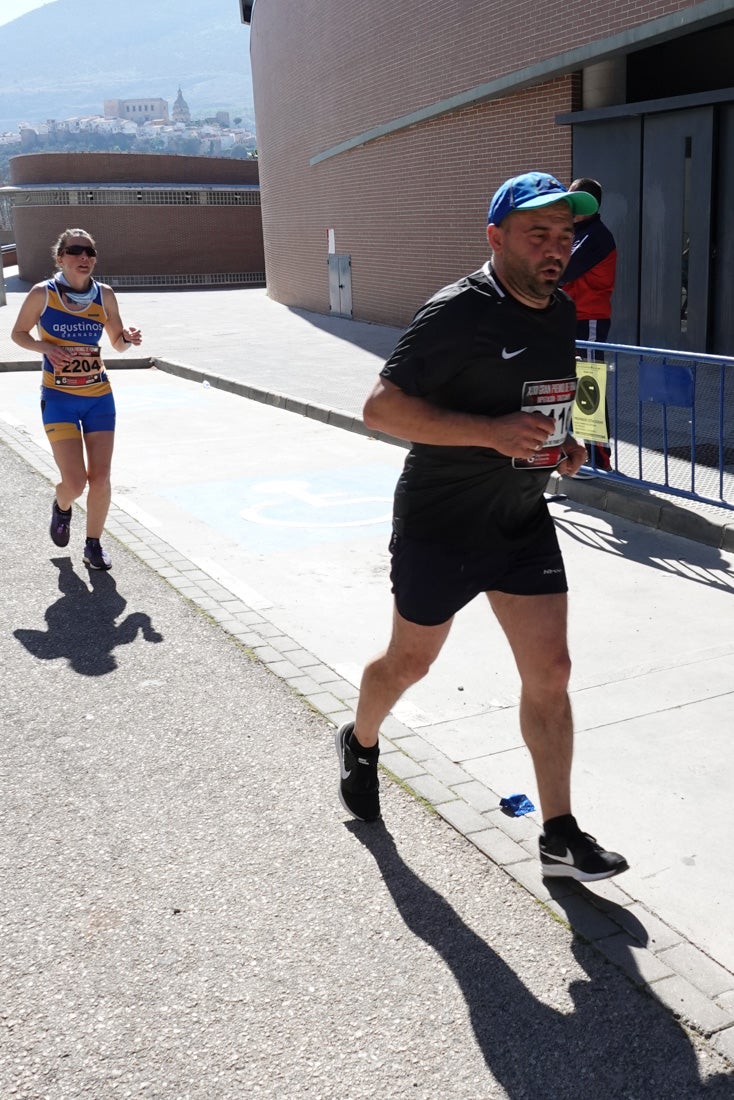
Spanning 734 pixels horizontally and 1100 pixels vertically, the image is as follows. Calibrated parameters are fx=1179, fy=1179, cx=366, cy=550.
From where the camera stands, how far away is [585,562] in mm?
7309

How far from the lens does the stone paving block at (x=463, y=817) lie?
3972 millimetres

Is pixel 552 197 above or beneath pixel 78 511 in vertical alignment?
above

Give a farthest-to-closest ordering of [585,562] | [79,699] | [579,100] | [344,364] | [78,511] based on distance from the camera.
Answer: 1. [344,364]
2. [579,100]
3. [78,511]
4. [585,562]
5. [79,699]

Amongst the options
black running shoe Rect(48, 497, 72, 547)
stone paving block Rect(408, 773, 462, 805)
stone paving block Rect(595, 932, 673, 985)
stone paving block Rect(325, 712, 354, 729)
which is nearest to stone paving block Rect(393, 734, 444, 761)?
stone paving block Rect(408, 773, 462, 805)

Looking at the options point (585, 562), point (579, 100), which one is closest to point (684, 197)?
point (579, 100)

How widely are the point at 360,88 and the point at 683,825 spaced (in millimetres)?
22718

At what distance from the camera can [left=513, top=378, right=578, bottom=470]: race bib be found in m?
3.37

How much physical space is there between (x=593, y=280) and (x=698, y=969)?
6271 millimetres

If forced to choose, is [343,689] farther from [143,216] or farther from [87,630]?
[143,216]

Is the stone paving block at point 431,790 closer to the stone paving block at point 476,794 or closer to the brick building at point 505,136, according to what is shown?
the stone paving block at point 476,794

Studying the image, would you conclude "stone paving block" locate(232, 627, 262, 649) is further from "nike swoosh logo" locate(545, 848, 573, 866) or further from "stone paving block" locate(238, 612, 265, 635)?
"nike swoosh logo" locate(545, 848, 573, 866)

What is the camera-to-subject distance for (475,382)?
333cm

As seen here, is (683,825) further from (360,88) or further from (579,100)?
(360,88)

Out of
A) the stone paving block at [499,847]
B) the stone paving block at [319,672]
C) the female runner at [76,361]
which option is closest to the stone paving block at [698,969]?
the stone paving block at [499,847]
